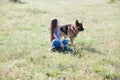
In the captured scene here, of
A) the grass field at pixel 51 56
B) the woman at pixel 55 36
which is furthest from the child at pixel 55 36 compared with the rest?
the grass field at pixel 51 56

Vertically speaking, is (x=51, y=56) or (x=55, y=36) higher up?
(x=55, y=36)

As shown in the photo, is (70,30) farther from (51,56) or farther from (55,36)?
(51,56)

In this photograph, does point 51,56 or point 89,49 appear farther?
point 89,49

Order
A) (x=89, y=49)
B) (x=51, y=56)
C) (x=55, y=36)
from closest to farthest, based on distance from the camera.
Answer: (x=51, y=56) → (x=55, y=36) → (x=89, y=49)

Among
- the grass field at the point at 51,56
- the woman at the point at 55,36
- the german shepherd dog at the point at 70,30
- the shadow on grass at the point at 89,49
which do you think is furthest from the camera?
the german shepherd dog at the point at 70,30

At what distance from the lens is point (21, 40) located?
1191 cm

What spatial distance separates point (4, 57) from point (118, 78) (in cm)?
378

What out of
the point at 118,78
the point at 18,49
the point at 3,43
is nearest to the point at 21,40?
the point at 3,43

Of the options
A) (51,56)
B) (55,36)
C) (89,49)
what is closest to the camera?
(51,56)

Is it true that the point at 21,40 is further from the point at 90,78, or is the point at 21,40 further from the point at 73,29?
the point at 90,78

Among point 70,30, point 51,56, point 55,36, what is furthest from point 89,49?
point 51,56

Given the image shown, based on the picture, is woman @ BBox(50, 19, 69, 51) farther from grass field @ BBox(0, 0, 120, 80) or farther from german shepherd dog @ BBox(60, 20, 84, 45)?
german shepherd dog @ BBox(60, 20, 84, 45)

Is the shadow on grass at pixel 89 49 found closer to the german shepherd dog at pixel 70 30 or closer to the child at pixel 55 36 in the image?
the german shepherd dog at pixel 70 30

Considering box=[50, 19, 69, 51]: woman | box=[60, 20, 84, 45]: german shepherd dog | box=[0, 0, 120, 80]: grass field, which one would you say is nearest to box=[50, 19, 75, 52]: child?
box=[50, 19, 69, 51]: woman
